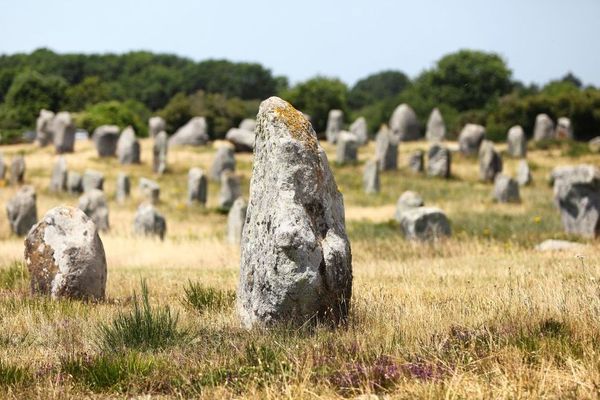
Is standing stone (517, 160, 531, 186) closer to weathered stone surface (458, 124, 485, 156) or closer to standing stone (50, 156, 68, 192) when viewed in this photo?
weathered stone surface (458, 124, 485, 156)

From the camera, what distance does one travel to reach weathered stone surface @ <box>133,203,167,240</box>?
25109mm

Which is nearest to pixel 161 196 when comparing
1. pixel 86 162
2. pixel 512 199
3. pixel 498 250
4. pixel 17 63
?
pixel 86 162

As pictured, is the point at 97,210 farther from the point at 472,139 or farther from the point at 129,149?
the point at 472,139

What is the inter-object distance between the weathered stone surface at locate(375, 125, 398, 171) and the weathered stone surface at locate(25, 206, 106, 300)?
34.9m

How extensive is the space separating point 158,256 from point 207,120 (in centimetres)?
4554

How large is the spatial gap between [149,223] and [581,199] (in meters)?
11.7

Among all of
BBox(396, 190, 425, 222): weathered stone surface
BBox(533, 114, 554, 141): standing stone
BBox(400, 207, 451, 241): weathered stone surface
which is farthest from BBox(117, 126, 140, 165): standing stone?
BBox(400, 207, 451, 241): weathered stone surface

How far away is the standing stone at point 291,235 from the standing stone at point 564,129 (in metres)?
50.7

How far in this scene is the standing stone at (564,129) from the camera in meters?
56.6

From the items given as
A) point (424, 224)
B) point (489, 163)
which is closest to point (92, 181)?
point (489, 163)

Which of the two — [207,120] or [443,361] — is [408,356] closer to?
[443,361]

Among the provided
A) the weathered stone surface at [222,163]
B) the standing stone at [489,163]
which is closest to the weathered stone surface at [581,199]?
the standing stone at [489,163]

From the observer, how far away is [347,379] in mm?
6285

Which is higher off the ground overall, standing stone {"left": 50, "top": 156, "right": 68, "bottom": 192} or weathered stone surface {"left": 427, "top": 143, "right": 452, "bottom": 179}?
weathered stone surface {"left": 427, "top": 143, "right": 452, "bottom": 179}
